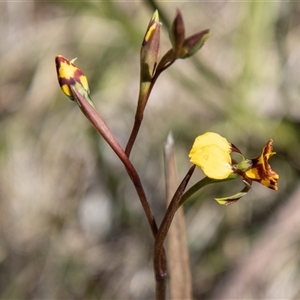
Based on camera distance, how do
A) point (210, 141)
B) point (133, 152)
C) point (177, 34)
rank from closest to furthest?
point (177, 34) < point (210, 141) < point (133, 152)

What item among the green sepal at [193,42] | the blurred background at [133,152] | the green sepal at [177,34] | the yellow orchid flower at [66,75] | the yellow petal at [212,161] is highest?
the yellow orchid flower at [66,75]

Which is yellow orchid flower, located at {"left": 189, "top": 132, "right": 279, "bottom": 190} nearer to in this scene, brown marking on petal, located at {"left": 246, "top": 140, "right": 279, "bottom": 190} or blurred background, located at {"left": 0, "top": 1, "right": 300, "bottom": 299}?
brown marking on petal, located at {"left": 246, "top": 140, "right": 279, "bottom": 190}

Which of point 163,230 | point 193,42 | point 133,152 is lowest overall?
point 133,152

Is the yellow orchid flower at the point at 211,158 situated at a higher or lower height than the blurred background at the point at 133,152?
higher

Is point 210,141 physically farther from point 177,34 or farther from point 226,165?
point 177,34

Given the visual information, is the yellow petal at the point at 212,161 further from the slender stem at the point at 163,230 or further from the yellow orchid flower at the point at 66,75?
the yellow orchid flower at the point at 66,75

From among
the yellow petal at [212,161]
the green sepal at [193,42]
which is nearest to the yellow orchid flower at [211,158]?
the yellow petal at [212,161]

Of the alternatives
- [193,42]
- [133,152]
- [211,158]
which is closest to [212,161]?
[211,158]

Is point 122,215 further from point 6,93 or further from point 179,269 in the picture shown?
point 179,269
